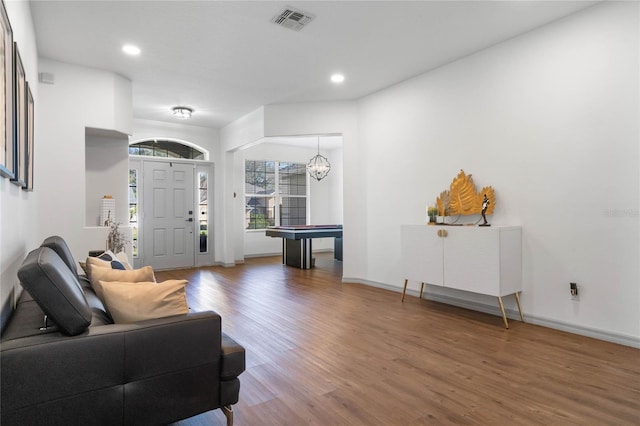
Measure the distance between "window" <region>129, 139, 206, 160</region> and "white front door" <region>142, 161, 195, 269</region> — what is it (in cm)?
24

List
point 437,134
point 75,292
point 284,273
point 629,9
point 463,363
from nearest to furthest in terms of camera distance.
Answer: point 75,292 < point 463,363 < point 629,9 < point 437,134 < point 284,273

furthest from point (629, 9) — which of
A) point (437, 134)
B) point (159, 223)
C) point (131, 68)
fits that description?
point (159, 223)

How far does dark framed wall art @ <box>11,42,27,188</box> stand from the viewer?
2.12 m

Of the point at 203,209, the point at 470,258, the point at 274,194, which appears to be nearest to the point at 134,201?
the point at 203,209

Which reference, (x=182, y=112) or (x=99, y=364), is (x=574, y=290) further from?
(x=182, y=112)

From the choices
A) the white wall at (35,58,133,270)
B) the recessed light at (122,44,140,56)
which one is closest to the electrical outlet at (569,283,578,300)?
the recessed light at (122,44,140,56)

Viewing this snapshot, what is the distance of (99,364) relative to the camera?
1414 millimetres

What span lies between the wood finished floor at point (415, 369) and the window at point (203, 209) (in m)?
3.53

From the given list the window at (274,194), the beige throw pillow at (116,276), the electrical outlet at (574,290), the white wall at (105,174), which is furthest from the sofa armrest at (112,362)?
the window at (274,194)

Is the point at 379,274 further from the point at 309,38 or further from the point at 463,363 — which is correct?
the point at 309,38

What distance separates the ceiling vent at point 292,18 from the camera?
3221 mm

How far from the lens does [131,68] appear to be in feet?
14.8

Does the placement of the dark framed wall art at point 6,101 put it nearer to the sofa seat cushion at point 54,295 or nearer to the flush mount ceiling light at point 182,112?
the sofa seat cushion at point 54,295

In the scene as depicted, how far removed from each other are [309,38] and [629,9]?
278cm
